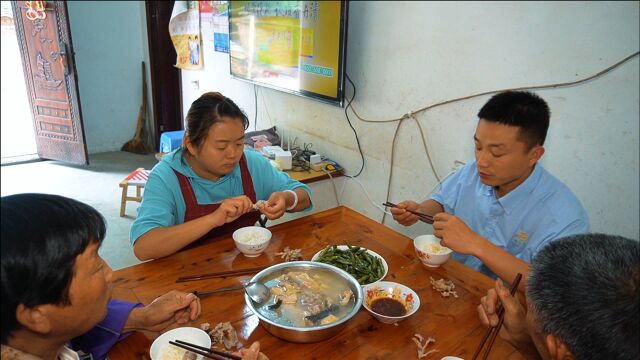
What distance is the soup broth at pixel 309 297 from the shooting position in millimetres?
1347

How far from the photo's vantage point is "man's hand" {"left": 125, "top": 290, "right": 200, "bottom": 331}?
4.31 feet

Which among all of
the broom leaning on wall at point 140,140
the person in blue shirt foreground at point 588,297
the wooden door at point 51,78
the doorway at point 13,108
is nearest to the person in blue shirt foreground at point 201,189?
the person in blue shirt foreground at point 588,297

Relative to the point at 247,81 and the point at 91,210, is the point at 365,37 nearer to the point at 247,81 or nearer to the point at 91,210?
the point at 247,81

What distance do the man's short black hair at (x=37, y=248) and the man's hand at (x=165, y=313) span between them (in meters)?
0.36

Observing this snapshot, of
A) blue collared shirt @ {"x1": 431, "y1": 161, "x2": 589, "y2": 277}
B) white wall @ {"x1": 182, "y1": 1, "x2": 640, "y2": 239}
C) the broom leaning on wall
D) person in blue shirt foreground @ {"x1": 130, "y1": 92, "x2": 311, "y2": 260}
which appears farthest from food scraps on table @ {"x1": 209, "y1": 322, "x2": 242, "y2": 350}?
the broom leaning on wall

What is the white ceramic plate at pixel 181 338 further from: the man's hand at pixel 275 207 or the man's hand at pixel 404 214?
the man's hand at pixel 404 214

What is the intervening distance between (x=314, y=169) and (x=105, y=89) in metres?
4.84

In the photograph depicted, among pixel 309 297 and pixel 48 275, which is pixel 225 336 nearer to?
pixel 309 297

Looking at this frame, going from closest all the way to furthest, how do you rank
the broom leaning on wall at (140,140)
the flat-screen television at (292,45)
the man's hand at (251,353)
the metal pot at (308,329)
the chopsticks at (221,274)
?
1. the man's hand at (251,353)
2. the metal pot at (308,329)
3. the chopsticks at (221,274)
4. the flat-screen television at (292,45)
5. the broom leaning on wall at (140,140)

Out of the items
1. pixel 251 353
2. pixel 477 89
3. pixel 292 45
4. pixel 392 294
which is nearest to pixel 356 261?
pixel 392 294

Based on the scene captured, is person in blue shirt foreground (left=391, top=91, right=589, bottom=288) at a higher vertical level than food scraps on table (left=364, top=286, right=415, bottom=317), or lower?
higher

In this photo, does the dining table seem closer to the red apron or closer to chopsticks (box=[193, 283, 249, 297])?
chopsticks (box=[193, 283, 249, 297])

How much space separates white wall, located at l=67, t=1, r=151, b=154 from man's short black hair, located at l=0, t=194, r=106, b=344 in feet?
21.7

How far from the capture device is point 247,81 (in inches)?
185
